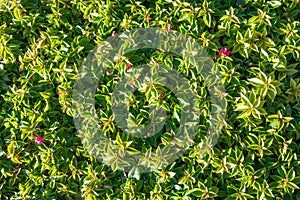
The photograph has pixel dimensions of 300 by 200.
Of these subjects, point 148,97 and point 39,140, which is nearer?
point 148,97

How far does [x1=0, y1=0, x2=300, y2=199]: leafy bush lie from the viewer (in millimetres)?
2223

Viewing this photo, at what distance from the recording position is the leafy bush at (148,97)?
222 cm

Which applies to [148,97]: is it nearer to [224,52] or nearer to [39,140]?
[224,52]

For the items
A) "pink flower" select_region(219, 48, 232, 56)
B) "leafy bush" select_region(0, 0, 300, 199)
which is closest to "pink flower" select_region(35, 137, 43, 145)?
"leafy bush" select_region(0, 0, 300, 199)

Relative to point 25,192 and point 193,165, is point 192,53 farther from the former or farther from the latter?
point 25,192

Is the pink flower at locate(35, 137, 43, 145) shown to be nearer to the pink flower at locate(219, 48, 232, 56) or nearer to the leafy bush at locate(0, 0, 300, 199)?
the leafy bush at locate(0, 0, 300, 199)

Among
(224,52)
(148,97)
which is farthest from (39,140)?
(224,52)

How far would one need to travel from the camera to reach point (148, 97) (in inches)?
91.7

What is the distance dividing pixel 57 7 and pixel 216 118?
114 centimetres

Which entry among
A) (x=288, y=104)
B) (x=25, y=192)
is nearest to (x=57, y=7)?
(x=25, y=192)

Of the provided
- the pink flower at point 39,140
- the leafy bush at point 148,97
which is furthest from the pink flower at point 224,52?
the pink flower at point 39,140

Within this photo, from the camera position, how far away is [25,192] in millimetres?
2506

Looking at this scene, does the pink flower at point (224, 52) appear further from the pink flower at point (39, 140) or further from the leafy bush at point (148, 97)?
the pink flower at point (39, 140)

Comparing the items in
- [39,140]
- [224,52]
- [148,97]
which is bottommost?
[39,140]
